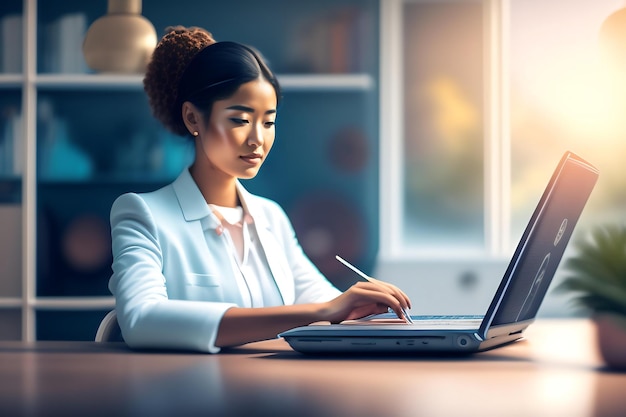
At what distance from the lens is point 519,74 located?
4266 mm

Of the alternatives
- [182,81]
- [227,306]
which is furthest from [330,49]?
[227,306]

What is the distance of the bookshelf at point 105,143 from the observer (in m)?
3.89

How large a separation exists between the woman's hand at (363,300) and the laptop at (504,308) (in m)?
0.05

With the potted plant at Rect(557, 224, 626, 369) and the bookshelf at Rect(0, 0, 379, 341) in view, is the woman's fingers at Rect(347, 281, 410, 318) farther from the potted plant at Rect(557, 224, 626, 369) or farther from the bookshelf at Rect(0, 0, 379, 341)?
the bookshelf at Rect(0, 0, 379, 341)

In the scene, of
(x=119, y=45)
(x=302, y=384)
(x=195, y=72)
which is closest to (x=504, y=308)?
(x=302, y=384)

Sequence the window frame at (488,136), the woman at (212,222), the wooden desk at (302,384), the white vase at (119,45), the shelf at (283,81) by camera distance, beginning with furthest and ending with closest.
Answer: the window frame at (488,136), the shelf at (283,81), the white vase at (119,45), the woman at (212,222), the wooden desk at (302,384)

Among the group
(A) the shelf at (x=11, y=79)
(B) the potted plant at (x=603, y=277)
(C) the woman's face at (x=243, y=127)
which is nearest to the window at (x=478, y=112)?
(A) the shelf at (x=11, y=79)

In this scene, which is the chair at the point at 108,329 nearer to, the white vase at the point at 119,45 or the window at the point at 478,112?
the white vase at the point at 119,45

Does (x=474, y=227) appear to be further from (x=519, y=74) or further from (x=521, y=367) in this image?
(x=521, y=367)

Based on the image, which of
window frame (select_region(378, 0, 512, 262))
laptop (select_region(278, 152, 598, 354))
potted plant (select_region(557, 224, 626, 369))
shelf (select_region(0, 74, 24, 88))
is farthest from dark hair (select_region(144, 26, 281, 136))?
window frame (select_region(378, 0, 512, 262))

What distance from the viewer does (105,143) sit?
13.1 feet

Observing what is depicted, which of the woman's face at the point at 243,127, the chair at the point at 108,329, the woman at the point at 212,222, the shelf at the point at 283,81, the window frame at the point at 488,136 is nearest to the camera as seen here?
the woman at the point at 212,222

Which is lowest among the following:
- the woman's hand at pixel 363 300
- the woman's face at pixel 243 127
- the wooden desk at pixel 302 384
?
the wooden desk at pixel 302 384

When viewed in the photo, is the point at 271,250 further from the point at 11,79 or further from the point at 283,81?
the point at 11,79
